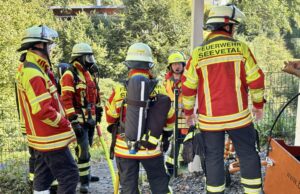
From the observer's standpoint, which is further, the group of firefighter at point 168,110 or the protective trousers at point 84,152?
the protective trousers at point 84,152

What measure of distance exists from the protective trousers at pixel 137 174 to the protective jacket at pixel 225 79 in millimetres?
646

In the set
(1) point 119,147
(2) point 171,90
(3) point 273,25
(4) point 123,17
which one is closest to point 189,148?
(1) point 119,147

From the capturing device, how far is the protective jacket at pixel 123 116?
3697 millimetres

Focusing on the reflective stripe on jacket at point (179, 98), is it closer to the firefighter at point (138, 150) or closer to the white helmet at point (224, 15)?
the firefighter at point (138, 150)

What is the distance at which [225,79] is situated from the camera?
A: 3621 mm

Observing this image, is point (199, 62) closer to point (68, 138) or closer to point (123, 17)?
point (68, 138)

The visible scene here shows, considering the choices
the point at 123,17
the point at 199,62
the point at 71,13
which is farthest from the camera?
the point at 71,13

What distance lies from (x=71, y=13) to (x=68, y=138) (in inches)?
1151

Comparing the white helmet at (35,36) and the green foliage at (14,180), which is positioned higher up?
the white helmet at (35,36)

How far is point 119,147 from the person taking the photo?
381 cm

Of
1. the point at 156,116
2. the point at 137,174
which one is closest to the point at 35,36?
the point at 156,116

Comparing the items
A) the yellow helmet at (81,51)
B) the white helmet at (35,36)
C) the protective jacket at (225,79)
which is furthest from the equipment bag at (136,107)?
the yellow helmet at (81,51)

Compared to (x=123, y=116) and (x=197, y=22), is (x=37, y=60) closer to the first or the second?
(x=123, y=116)

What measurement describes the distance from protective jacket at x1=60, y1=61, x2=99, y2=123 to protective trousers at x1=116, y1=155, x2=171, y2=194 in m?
1.52
